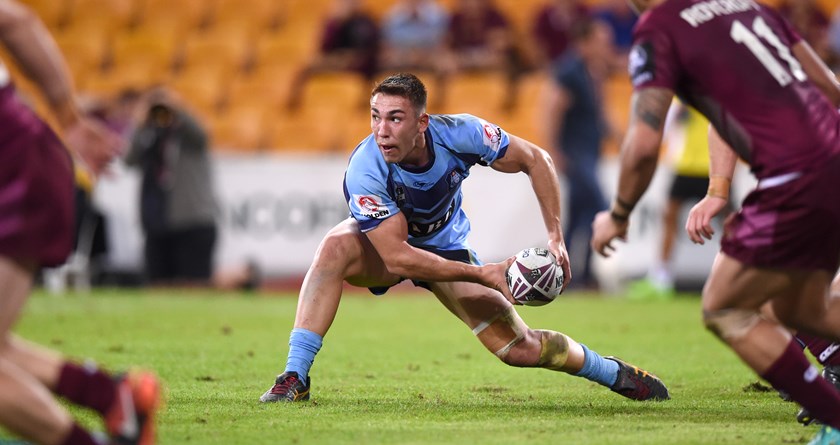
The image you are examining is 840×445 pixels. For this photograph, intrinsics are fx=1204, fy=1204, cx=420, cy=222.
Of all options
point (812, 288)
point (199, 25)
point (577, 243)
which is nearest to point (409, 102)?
point (812, 288)

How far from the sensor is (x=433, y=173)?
6.32 meters

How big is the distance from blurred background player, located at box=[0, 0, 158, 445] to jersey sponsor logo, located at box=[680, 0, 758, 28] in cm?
226

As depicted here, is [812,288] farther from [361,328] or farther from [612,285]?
[612,285]

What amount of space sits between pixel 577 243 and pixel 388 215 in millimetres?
8715

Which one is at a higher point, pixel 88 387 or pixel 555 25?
pixel 555 25

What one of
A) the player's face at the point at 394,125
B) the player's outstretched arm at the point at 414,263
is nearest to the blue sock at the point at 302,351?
the player's outstretched arm at the point at 414,263

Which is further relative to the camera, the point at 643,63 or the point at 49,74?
the point at 643,63

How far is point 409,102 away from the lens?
6.15m

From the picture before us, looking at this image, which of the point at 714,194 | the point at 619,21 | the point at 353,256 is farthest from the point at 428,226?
the point at 619,21

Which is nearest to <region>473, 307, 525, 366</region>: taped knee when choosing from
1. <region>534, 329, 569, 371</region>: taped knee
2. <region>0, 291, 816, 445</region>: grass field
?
<region>534, 329, 569, 371</region>: taped knee

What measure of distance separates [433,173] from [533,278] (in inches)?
34.2

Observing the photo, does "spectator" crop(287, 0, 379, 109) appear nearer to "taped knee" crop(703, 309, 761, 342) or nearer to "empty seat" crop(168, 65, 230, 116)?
"empty seat" crop(168, 65, 230, 116)

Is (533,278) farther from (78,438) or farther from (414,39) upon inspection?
(414,39)

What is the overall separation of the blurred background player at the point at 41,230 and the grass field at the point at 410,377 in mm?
896
